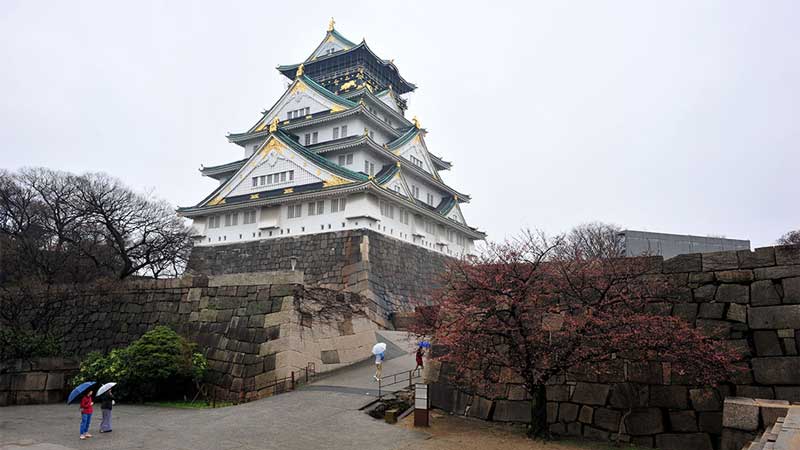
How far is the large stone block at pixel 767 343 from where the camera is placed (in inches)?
374

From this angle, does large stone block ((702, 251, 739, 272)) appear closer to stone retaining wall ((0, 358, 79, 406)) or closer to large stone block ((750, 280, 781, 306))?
large stone block ((750, 280, 781, 306))

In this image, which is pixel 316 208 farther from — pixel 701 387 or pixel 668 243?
pixel 701 387

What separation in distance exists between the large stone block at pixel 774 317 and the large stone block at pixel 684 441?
2.31m

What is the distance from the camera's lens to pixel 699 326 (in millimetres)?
10242

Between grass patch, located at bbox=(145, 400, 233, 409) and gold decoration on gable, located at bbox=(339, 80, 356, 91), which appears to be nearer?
grass patch, located at bbox=(145, 400, 233, 409)

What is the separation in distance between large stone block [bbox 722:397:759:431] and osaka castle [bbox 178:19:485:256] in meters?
19.2

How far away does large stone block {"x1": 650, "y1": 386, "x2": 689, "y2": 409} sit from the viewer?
9758 millimetres

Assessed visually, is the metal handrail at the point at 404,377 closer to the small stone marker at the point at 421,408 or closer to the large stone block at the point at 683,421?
the small stone marker at the point at 421,408

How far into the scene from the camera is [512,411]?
11.3m

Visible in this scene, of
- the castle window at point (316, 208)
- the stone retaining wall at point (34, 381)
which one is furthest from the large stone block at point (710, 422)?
the castle window at point (316, 208)

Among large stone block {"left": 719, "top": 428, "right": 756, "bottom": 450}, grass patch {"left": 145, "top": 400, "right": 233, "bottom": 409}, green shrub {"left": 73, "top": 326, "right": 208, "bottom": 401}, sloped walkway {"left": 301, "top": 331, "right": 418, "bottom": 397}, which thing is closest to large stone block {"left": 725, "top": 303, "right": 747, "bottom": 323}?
large stone block {"left": 719, "top": 428, "right": 756, "bottom": 450}

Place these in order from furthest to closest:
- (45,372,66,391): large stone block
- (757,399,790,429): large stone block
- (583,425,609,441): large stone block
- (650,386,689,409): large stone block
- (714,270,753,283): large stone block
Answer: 1. (45,372,66,391): large stone block
2. (583,425,609,441): large stone block
3. (714,270,753,283): large stone block
4. (650,386,689,409): large stone block
5. (757,399,790,429): large stone block

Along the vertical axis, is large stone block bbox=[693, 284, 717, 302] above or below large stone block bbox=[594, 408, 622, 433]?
above

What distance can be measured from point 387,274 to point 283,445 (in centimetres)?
1684
